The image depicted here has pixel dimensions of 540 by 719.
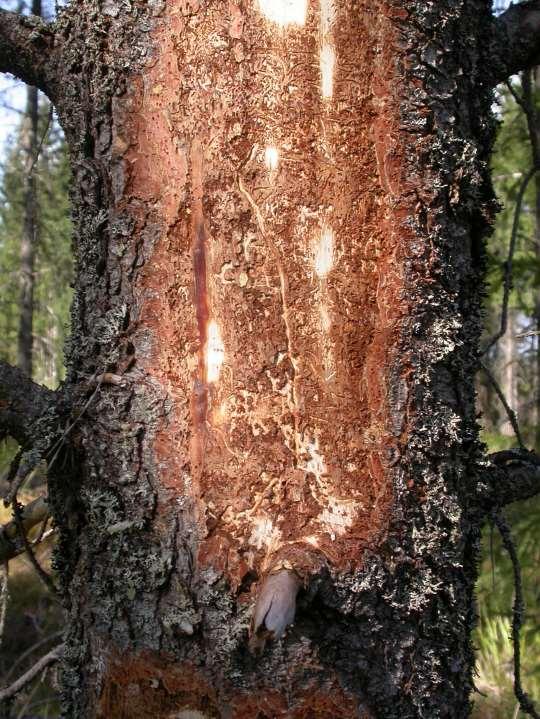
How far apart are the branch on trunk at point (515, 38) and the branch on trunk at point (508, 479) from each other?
73cm

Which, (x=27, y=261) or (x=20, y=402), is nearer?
(x=20, y=402)

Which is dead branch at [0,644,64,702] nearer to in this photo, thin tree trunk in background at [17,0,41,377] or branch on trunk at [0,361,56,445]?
branch on trunk at [0,361,56,445]

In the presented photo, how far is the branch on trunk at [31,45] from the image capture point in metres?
1.29

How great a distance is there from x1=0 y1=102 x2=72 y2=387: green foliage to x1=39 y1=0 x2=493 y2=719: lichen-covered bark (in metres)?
6.20

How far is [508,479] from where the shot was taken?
1353 millimetres

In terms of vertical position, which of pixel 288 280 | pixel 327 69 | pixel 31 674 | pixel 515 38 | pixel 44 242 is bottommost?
pixel 31 674

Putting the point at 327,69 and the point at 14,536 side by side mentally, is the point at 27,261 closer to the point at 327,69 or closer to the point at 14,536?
the point at 14,536

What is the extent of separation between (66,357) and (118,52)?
0.54 metres

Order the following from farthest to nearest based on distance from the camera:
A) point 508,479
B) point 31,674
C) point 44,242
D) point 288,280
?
point 44,242
point 31,674
point 508,479
point 288,280

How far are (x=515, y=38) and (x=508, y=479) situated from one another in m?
0.84

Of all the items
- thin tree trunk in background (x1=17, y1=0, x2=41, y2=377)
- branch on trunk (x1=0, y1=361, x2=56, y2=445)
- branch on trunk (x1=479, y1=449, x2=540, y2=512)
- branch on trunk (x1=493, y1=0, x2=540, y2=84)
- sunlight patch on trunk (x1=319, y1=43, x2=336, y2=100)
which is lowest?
branch on trunk (x1=479, y1=449, x2=540, y2=512)

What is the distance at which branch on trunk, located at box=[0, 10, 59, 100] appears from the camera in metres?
1.29

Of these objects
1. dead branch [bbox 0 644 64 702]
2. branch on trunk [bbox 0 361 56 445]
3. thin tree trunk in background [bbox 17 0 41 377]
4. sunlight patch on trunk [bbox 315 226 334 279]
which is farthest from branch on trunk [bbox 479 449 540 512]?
thin tree trunk in background [bbox 17 0 41 377]

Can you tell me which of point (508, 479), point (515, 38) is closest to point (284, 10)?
point (515, 38)
